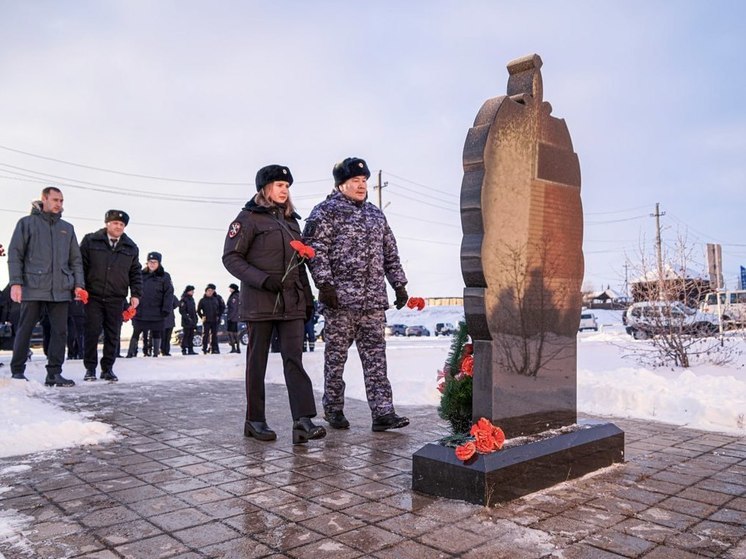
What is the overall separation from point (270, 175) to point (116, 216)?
13.5ft

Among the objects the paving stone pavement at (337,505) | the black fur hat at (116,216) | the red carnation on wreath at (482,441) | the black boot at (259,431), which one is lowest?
the paving stone pavement at (337,505)

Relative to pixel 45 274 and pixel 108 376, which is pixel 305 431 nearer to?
pixel 45 274

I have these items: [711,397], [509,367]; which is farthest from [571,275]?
[711,397]

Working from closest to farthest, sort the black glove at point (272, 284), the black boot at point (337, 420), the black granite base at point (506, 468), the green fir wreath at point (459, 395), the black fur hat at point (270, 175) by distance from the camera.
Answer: the black granite base at point (506, 468)
the green fir wreath at point (459, 395)
the black glove at point (272, 284)
the black fur hat at point (270, 175)
the black boot at point (337, 420)

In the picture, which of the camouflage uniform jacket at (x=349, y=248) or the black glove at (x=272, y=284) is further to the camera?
the camouflage uniform jacket at (x=349, y=248)

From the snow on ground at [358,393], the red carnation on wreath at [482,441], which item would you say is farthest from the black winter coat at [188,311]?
the red carnation on wreath at [482,441]

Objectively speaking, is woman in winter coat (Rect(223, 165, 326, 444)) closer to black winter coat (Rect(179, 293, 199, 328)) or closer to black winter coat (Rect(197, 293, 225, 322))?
black winter coat (Rect(197, 293, 225, 322))

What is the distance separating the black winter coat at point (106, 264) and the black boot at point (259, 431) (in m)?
4.00

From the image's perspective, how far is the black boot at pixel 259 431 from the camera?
4.37 metres

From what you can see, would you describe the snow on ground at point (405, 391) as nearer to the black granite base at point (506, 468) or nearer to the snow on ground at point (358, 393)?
the snow on ground at point (358, 393)

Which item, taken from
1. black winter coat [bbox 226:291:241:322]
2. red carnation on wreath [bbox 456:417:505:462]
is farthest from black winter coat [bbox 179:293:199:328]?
red carnation on wreath [bbox 456:417:505:462]

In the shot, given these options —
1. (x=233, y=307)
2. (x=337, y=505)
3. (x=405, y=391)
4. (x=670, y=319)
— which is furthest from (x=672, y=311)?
(x=233, y=307)

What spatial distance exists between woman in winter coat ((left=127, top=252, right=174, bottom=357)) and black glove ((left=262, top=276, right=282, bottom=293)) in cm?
883

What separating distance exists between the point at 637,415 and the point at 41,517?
4.60 meters
